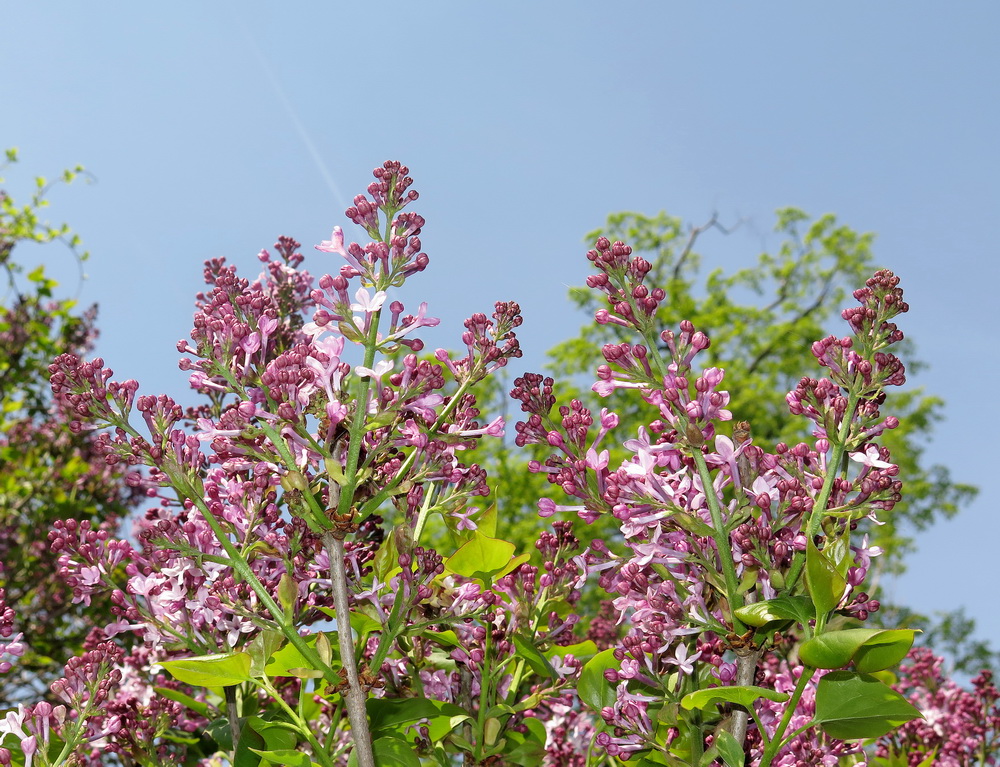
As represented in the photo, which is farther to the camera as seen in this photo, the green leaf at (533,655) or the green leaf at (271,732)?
the green leaf at (533,655)

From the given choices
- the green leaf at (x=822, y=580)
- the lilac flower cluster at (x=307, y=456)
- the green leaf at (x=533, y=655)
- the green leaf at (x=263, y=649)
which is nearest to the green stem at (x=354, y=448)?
the lilac flower cluster at (x=307, y=456)

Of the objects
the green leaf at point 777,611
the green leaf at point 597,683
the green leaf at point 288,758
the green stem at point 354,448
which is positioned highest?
the green stem at point 354,448

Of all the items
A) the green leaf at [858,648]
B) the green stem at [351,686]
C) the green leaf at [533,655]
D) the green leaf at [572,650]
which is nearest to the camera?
the green leaf at [858,648]

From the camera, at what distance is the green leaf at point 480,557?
1932 mm

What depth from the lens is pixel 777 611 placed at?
1436 millimetres

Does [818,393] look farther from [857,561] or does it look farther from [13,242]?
[13,242]

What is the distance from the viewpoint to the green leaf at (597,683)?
6.07ft

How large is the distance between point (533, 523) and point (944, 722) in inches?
523

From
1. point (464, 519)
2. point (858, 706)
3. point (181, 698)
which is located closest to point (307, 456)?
point (464, 519)

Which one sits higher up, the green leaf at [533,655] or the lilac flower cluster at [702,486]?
the lilac flower cluster at [702,486]

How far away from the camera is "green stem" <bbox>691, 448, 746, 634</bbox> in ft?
4.98

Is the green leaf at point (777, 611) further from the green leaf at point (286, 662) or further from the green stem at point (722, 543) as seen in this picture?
the green leaf at point (286, 662)

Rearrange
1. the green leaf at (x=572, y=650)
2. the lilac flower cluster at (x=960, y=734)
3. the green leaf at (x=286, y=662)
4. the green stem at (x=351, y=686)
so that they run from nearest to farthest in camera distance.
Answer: the green stem at (x=351, y=686) < the green leaf at (x=286, y=662) < the green leaf at (x=572, y=650) < the lilac flower cluster at (x=960, y=734)

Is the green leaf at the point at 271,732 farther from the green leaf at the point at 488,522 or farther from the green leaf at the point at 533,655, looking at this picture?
the green leaf at the point at 488,522
